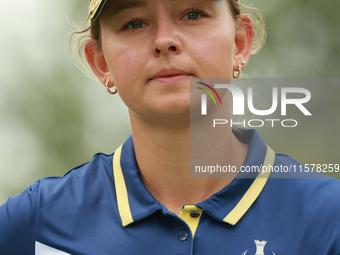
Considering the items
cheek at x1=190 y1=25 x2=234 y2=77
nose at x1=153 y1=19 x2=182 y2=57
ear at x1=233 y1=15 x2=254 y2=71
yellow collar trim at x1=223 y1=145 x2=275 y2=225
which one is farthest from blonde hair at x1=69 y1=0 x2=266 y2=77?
yellow collar trim at x1=223 y1=145 x2=275 y2=225

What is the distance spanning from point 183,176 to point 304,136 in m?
1.88

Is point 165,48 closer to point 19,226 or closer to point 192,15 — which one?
point 192,15

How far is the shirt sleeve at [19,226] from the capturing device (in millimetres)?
1620

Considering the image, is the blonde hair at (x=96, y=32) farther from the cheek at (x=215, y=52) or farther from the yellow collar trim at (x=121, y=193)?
the yellow collar trim at (x=121, y=193)

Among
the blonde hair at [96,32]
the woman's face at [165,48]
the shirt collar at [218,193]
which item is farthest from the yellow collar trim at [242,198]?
the blonde hair at [96,32]

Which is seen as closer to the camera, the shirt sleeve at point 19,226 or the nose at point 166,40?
the nose at point 166,40

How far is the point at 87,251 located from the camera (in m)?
1.49

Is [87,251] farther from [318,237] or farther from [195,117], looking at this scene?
[318,237]

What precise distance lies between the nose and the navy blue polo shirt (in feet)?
1.53

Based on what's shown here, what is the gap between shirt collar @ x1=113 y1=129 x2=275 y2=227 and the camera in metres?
1.47

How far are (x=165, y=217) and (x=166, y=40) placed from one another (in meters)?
0.55

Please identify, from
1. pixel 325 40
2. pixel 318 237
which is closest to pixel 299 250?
pixel 318 237

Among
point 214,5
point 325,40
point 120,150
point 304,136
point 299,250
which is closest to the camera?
point 299,250

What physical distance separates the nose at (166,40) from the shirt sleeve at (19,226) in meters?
0.72
